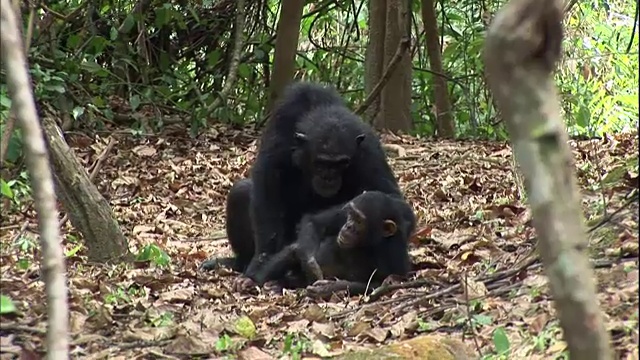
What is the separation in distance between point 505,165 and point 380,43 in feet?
8.85

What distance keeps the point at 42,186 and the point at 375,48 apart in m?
8.08

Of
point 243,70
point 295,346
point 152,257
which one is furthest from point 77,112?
point 295,346

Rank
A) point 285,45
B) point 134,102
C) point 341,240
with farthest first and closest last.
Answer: point 285,45
point 134,102
point 341,240

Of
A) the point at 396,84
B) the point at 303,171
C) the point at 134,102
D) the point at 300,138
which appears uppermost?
the point at 396,84

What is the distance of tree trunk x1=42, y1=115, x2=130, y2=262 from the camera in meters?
5.30

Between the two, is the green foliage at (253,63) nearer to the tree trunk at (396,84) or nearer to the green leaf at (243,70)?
the green leaf at (243,70)

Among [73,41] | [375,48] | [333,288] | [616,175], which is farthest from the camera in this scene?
[375,48]

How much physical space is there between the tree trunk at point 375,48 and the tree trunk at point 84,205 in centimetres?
531

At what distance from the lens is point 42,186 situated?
2760 mm

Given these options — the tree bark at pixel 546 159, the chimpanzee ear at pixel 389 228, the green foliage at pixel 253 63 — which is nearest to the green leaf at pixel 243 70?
the green foliage at pixel 253 63

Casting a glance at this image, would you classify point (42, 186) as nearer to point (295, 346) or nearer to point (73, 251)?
point (295, 346)

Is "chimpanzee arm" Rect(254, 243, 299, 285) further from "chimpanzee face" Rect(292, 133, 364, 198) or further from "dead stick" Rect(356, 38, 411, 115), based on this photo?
"dead stick" Rect(356, 38, 411, 115)

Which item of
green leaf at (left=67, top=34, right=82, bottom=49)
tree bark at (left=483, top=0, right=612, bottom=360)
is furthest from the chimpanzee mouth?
green leaf at (left=67, top=34, right=82, bottom=49)

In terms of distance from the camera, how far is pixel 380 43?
34.7 ft
